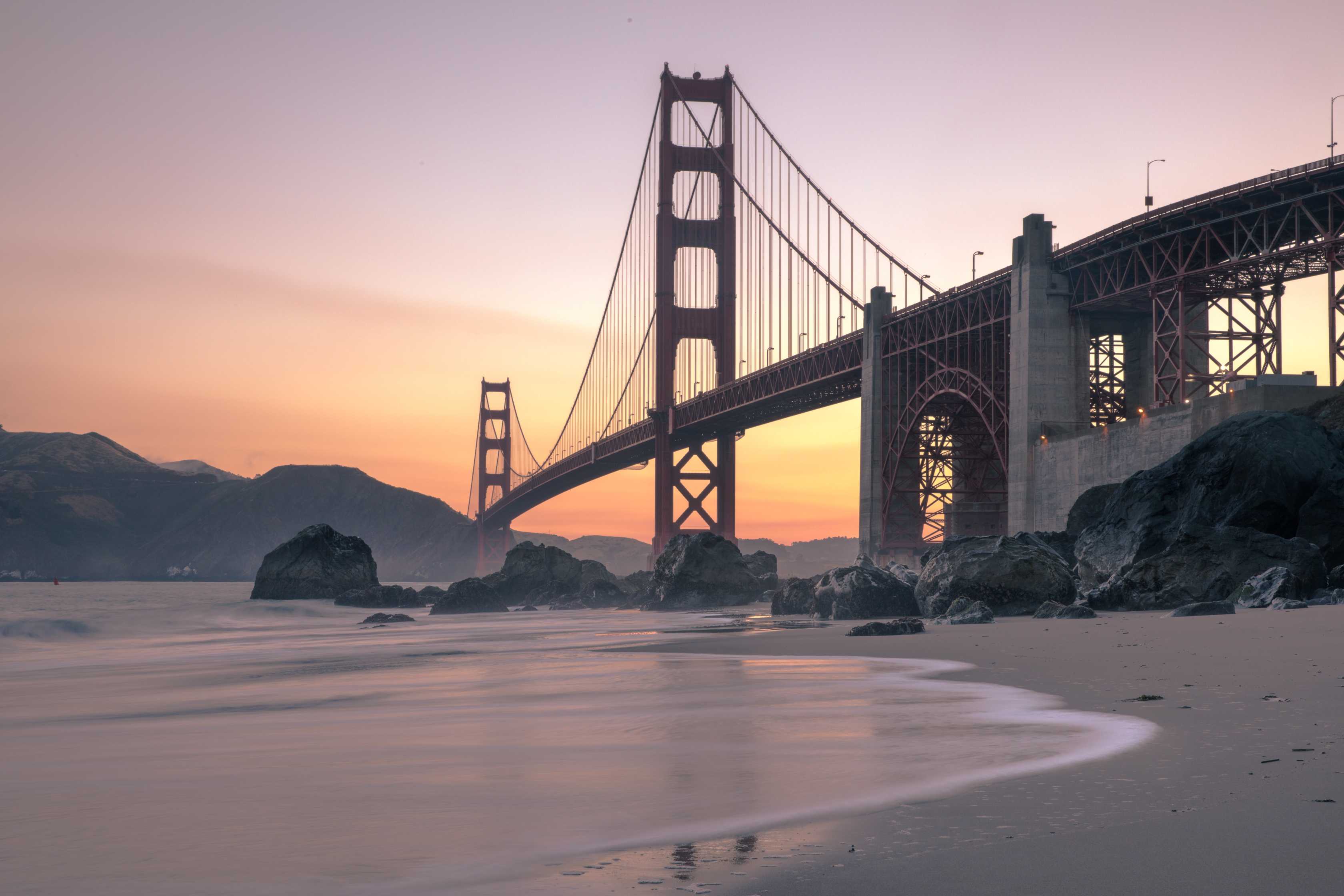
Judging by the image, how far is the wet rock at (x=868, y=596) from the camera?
20.8 meters

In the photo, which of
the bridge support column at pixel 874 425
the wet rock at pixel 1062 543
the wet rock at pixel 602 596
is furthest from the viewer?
the bridge support column at pixel 874 425

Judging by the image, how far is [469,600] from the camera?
4159 cm

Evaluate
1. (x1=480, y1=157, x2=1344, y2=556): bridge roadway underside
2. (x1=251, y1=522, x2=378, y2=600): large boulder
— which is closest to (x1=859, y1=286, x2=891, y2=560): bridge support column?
(x1=480, y1=157, x2=1344, y2=556): bridge roadway underside

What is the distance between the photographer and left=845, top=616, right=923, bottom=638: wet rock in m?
14.8

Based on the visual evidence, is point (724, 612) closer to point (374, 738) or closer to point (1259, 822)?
point (374, 738)

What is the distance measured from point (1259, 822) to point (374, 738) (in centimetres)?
496

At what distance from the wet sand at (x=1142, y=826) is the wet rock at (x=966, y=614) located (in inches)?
333

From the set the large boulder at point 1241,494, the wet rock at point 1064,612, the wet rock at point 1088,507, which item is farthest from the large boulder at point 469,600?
the wet rock at point 1064,612

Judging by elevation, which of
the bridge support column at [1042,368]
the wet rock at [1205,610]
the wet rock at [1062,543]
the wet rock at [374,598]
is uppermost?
the bridge support column at [1042,368]

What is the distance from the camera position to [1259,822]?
12.7 feet

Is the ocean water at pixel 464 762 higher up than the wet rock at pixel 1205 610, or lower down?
lower down

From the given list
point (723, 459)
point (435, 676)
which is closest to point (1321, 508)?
point (435, 676)

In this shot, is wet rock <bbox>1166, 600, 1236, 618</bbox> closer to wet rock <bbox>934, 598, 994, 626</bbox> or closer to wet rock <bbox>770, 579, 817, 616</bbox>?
wet rock <bbox>934, 598, 994, 626</bbox>

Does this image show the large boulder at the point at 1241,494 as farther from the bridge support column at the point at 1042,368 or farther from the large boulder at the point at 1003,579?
the bridge support column at the point at 1042,368
